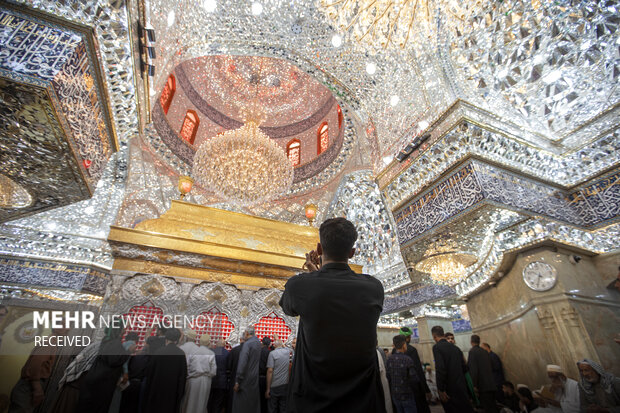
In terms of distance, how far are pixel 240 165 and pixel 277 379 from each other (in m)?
3.21

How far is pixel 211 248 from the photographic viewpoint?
416 centimetres

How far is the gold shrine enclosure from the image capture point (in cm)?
387

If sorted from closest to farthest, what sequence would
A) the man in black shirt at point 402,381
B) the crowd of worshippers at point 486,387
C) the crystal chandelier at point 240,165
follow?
the crowd of worshippers at point 486,387 < the man in black shirt at point 402,381 < the crystal chandelier at point 240,165

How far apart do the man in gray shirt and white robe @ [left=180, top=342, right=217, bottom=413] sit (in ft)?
1.97

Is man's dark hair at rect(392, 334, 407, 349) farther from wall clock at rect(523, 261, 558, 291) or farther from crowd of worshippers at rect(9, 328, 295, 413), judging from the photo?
wall clock at rect(523, 261, 558, 291)

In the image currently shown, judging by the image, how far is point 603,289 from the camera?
262 centimetres

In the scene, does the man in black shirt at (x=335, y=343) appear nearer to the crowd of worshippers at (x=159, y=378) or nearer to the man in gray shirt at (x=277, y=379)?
the crowd of worshippers at (x=159, y=378)

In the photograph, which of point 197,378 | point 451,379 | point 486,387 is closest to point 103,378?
point 197,378

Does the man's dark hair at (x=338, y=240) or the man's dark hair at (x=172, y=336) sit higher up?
the man's dark hair at (x=338, y=240)

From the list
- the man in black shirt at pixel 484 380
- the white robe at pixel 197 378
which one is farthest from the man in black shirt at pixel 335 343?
the man in black shirt at pixel 484 380

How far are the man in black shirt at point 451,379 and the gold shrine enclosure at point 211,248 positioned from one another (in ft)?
7.94

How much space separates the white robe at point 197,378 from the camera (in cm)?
250

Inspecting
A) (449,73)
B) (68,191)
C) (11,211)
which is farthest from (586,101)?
(11,211)

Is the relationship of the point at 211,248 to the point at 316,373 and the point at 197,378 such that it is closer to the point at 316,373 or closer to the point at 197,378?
the point at 197,378
